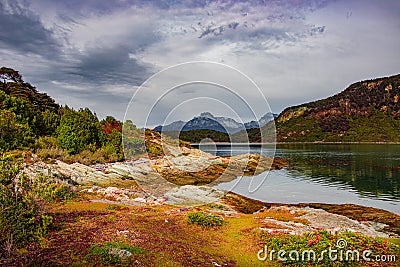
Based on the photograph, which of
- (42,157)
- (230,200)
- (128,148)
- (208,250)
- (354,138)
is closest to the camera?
(208,250)

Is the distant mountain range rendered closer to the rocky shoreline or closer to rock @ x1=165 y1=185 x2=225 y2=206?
the rocky shoreline

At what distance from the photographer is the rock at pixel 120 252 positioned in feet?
36.1

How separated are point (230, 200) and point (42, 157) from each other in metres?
22.0

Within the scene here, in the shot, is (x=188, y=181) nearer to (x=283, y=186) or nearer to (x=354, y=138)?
(x=283, y=186)

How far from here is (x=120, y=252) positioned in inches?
442

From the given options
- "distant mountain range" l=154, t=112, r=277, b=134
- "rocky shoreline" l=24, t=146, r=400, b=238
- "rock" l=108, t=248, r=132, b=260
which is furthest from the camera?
"rocky shoreline" l=24, t=146, r=400, b=238

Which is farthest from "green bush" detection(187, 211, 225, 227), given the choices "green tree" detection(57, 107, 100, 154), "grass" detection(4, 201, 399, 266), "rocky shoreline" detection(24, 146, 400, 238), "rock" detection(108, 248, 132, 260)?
"green tree" detection(57, 107, 100, 154)

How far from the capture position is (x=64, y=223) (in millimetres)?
15375

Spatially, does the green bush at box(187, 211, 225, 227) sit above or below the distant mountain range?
below

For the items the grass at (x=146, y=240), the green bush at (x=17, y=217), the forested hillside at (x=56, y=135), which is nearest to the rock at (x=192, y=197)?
the grass at (x=146, y=240)

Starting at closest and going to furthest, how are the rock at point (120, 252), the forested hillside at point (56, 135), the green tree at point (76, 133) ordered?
the rock at point (120, 252) → the forested hillside at point (56, 135) → the green tree at point (76, 133)

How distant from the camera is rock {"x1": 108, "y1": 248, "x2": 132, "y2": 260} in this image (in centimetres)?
1100

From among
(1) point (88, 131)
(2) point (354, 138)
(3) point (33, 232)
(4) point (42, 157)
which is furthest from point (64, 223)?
(2) point (354, 138)

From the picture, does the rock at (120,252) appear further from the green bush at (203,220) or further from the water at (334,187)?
the water at (334,187)
